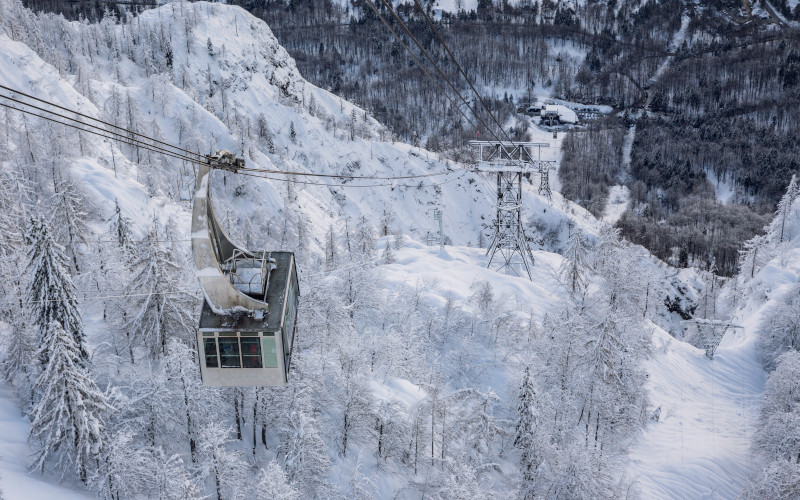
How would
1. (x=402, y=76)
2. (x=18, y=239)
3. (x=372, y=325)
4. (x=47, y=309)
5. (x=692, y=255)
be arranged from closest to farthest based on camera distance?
(x=47, y=309) < (x=18, y=239) < (x=372, y=325) < (x=692, y=255) < (x=402, y=76)

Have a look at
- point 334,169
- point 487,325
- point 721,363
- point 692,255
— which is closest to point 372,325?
point 487,325

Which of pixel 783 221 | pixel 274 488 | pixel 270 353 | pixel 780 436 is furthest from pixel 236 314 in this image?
pixel 783 221

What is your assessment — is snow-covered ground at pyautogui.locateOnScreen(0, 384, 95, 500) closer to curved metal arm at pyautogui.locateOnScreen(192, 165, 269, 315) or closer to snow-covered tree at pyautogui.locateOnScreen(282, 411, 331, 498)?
snow-covered tree at pyautogui.locateOnScreen(282, 411, 331, 498)

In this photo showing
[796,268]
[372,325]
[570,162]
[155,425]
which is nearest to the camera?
[155,425]

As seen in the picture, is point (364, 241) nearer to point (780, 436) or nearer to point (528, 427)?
point (528, 427)

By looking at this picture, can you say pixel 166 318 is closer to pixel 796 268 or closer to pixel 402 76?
pixel 796 268

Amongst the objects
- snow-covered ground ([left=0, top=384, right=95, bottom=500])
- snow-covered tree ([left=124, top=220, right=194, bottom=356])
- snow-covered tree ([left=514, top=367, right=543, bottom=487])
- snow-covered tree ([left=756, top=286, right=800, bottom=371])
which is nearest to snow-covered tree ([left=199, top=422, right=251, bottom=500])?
snow-covered ground ([left=0, top=384, right=95, bottom=500])
